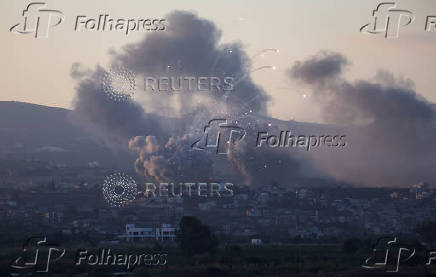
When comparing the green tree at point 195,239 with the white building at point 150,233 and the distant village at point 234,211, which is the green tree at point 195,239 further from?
the white building at point 150,233

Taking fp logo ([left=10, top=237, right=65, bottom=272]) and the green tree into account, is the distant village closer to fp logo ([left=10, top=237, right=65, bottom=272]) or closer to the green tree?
fp logo ([left=10, top=237, right=65, bottom=272])

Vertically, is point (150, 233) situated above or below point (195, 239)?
above

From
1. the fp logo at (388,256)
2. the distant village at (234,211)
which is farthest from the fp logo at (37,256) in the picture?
the fp logo at (388,256)

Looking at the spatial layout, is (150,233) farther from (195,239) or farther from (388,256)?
(388,256)

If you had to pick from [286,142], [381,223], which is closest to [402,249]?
[381,223]

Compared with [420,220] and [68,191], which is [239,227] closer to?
[420,220]

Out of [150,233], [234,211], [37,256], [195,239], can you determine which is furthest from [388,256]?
[234,211]
